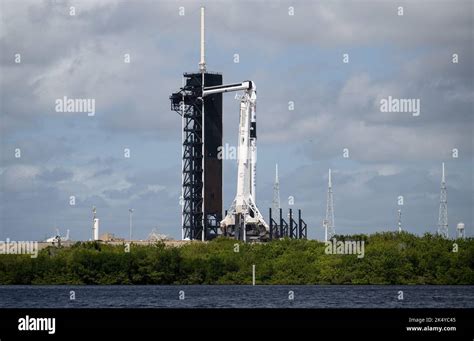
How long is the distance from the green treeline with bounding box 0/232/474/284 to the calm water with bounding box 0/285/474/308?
16.2 meters

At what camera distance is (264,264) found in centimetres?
14062

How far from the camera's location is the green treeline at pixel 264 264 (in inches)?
5320

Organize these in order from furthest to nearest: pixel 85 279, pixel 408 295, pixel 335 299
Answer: pixel 85 279, pixel 408 295, pixel 335 299

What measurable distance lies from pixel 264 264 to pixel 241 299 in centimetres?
4421

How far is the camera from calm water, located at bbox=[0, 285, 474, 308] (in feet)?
289

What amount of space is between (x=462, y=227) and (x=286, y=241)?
2493cm

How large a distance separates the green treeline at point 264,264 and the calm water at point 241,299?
1624 centimetres
